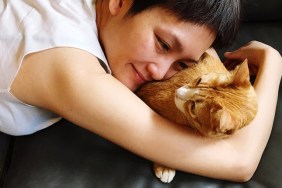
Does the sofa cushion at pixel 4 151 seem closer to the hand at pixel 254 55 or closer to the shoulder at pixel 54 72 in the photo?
the shoulder at pixel 54 72

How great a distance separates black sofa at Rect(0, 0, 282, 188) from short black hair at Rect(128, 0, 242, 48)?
0.28 m

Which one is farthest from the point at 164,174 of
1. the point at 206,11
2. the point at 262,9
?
the point at 262,9

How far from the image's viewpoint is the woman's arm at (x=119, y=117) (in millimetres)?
757

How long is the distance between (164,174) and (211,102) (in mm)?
191

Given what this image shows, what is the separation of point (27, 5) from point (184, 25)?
37cm

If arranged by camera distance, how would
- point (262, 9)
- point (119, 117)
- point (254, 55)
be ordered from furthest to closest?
1. point (262, 9)
2. point (254, 55)
3. point (119, 117)

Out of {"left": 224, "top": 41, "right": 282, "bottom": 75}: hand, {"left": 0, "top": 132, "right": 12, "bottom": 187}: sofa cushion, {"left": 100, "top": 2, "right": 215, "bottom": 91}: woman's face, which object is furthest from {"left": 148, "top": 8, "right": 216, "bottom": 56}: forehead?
{"left": 0, "top": 132, "right": 12, "bottom": 187}: sofa cushion

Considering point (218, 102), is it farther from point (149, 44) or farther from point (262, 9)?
point (262, 9)

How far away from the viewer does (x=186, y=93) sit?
84 cm

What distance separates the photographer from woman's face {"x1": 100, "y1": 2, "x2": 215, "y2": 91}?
0.83m

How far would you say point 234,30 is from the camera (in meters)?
0.95

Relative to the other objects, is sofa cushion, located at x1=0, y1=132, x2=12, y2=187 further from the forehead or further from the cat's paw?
the forehead

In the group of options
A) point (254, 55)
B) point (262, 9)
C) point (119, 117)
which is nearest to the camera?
point (119, 117)

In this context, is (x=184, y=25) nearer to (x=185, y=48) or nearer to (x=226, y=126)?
(x=185, y=48)
